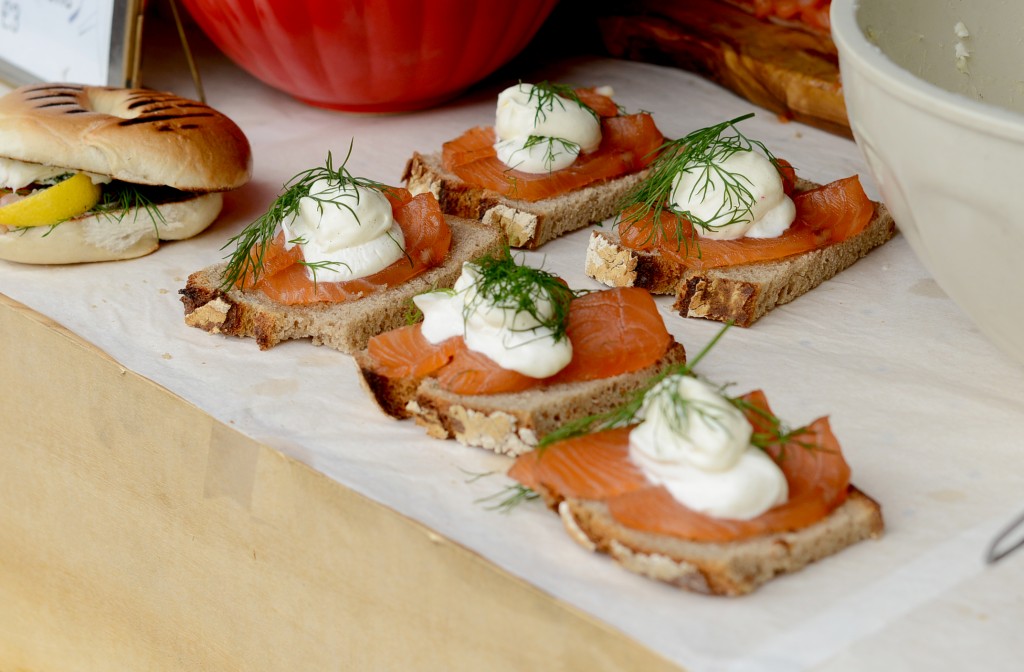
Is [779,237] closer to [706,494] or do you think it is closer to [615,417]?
[615,417]

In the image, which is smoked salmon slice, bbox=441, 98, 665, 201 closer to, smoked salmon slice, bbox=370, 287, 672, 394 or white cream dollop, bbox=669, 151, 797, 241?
white cream dollop, bbox=669, 151, 797, 241

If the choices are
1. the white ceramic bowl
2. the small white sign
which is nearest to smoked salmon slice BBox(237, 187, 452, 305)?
the white ceramic bowl

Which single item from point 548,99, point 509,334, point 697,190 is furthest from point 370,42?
point 509,334

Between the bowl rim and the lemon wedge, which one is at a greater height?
the bowl rim

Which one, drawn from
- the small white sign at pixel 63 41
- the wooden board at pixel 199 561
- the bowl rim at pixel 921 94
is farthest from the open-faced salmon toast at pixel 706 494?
the small white sign at pixel 63 41

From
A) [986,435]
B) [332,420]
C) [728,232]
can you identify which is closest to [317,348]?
[332,420]

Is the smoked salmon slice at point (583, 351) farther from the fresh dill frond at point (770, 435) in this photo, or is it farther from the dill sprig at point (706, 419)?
the fresh dill frond at point (770, 435)

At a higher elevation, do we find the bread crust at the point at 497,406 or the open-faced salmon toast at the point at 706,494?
the open-faced salmon toast at the point at 706,494
